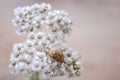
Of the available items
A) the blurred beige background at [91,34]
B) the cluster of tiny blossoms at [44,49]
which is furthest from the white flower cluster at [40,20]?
the blurred beige background at [91,34]

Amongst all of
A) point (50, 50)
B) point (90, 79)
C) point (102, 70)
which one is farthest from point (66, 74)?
point (102, 70)

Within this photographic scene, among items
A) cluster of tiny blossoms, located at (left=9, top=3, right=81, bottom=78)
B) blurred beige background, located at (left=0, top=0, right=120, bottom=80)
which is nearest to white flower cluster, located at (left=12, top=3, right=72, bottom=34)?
cluster of tiny blossoms, located at (left=9, top=3, right=81, bottom=78)

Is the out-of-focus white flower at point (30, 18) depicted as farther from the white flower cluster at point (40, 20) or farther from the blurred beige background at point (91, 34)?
the blurred beige background at point (91, 34)

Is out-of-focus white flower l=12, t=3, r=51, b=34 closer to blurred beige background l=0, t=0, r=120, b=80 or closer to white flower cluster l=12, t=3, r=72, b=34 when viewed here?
white flower cluster l=12, t=3, r=72, b=34

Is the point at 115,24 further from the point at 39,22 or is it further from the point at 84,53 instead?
the point at 39,22

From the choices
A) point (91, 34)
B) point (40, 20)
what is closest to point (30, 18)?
point (40, 20)

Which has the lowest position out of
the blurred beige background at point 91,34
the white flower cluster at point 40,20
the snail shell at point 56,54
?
the snail shell at point 56,54
